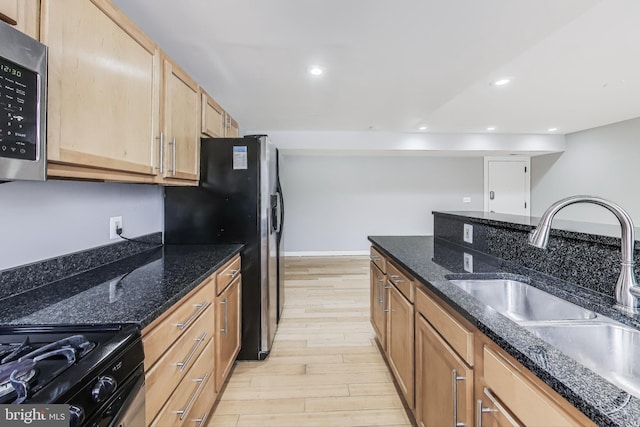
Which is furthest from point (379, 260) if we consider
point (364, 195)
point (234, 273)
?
point (364, 195)

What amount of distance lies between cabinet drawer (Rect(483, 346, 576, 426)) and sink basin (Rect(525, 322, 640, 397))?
0.84 ft

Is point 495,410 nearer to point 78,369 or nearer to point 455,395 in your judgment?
point 455,395

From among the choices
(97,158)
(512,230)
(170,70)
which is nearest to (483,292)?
(512,230)

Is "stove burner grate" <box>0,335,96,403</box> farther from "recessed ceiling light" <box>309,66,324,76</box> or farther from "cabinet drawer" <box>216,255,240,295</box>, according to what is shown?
"recessed ceiling light" <box>309,66,324,76</box>

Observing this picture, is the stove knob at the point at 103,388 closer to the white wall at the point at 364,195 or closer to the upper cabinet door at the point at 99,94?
the upper cabinet door at the point at 99,94

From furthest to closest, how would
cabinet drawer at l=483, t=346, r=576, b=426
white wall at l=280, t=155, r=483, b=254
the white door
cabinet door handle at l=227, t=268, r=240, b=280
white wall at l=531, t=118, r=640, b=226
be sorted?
1. the white door
2. white wall at l=280, t=155, r=483, b=254
3. white wall at l=531, t=118, r=640, b=226
4. cabinet door handle at l=227, t=268, r=240, b=280
5. cabinet drawer at l=483, t=346, r=576, b=426

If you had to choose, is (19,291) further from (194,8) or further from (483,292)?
(483,292)

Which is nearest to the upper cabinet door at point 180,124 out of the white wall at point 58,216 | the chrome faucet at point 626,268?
the white wall at point 58,216

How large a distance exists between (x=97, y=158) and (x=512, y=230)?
203cm

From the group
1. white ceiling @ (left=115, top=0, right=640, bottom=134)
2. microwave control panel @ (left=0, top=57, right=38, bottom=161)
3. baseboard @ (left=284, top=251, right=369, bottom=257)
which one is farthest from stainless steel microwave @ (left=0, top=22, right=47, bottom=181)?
baseboard @ (left=284, top=251, right=369, bottom=257)

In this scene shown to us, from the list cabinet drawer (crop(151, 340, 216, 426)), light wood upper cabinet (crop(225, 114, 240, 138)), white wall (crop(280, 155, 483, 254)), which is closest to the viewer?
cabinet drawer (crop(151, 340, 216, 426))

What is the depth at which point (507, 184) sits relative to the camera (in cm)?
628

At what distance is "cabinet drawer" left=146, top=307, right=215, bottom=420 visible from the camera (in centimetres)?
97

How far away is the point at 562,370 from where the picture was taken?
626 millimetres
